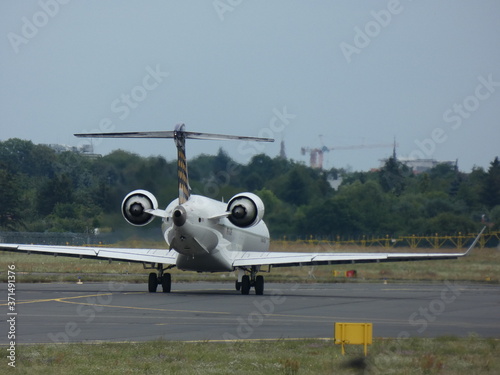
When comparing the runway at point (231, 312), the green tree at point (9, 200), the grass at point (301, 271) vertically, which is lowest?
the runway at point (231, 312)

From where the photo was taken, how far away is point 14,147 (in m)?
77.6

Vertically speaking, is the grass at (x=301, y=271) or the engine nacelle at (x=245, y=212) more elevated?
the engine nacelle at (x=245, y=212)

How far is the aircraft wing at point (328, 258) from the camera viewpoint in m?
34.5

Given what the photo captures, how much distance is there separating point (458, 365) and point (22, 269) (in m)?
38.6

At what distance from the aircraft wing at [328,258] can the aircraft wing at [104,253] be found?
296 cm

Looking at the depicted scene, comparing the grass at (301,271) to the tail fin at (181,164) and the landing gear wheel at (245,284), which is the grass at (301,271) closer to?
the landing gear wheel at (245,284)

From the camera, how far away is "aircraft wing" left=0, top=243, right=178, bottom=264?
35062 mm

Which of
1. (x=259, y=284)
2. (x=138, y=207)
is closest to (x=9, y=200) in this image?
(x=138, y=207)

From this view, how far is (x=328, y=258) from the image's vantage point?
3503cm

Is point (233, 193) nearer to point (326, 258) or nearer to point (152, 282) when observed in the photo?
point (152, 282)

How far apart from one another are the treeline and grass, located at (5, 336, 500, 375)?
2701 centimetres

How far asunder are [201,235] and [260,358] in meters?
17.5

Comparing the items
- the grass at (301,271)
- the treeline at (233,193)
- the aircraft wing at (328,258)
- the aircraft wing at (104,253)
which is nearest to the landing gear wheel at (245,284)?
the aircraft wing at (328,258)

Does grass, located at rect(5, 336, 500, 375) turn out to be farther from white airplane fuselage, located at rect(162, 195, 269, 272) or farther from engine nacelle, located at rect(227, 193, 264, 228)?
engine nacelle, located at rect(227, 193, 264, 228)
